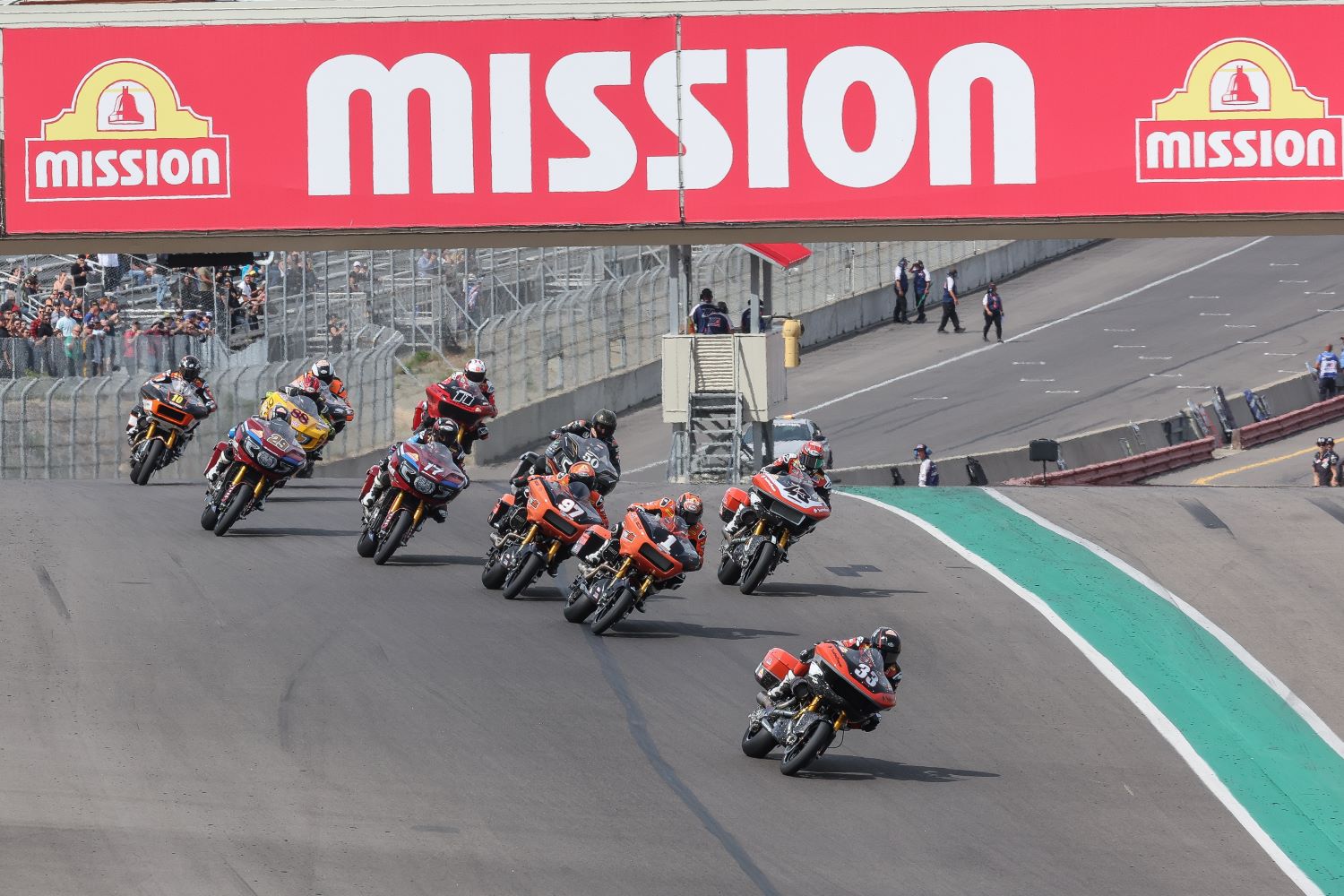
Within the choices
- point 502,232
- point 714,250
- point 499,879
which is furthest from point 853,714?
point 714,250

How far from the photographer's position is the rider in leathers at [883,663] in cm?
1405

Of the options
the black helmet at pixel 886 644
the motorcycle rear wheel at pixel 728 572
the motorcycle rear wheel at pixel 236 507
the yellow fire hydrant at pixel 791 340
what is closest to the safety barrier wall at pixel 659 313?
the yellow fire hydrant at pixel 791 340

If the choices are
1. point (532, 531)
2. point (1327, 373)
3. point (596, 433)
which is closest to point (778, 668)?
point (532, 531)

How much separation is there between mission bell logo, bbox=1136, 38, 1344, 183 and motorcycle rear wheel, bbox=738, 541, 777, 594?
23.1 ft

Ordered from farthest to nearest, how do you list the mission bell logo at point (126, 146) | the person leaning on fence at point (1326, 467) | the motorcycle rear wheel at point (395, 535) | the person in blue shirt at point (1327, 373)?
the person in blue shirt at point (1327, 373)
the person leaning on fence at point (1326, 467)
the mission bell logo at point (126, 146)
the motorcycle rear wheel at point (395, 535)

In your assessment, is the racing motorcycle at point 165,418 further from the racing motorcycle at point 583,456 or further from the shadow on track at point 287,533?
the racing motorcycle at point 583,456

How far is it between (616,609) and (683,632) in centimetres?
99

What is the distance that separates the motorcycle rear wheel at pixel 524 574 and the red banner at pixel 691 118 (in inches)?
234

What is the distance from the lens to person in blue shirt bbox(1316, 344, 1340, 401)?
149 feet

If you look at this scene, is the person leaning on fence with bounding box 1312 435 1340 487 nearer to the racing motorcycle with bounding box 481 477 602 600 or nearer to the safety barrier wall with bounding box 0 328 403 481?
the safety barrier wall with bounding box 0 328 403 481

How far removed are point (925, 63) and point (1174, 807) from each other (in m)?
11.2

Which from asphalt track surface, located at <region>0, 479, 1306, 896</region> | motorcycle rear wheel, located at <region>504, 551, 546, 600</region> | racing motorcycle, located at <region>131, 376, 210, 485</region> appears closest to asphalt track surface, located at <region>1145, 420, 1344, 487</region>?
asphalt track surface, located at <region>0, 479, 1306, 896</region>

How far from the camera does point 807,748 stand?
46.2 ft

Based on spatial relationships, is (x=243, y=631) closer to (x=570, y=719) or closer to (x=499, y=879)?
(x=570, y=719)
